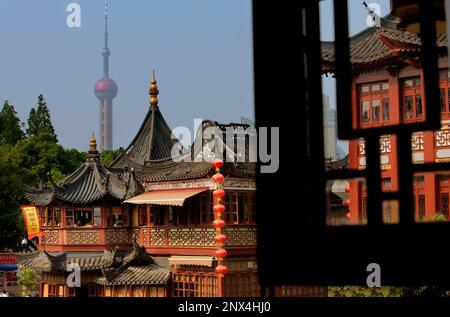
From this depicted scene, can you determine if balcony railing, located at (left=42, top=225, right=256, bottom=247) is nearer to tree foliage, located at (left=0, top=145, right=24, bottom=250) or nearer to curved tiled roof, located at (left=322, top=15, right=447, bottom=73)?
curved tiled roof, located at (left=322, top=15, right=447, bottom=73)

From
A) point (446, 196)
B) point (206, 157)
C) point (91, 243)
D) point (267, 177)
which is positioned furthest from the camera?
point (91, 243)

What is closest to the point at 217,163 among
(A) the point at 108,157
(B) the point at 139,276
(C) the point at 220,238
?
(C) the point at 220,238

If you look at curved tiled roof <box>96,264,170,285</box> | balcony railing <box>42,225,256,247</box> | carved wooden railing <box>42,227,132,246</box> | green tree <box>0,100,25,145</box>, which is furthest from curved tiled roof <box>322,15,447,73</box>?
green tree <box>0,100,25,145</box>

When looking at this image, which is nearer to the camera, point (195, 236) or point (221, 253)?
point (221, 253)

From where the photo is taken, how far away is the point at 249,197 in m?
14.2

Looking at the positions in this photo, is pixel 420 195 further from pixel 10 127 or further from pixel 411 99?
pixel 10 127

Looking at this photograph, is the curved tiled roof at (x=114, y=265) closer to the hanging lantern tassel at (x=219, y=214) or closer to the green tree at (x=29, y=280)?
the green tree at (x=29, y=280)

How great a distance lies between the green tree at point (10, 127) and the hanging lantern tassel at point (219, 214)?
62.9ft

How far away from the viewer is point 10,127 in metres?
31.2

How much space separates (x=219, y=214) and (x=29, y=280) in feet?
20.7

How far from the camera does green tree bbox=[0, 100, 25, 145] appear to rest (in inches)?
1214

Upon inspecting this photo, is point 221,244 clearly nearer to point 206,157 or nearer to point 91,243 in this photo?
point 206,157

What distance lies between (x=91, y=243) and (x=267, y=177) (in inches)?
604
